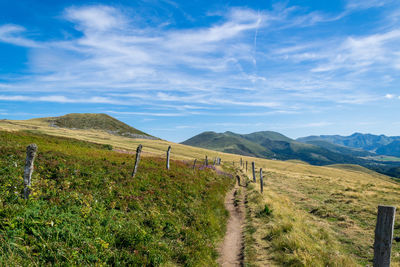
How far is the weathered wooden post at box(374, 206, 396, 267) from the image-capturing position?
19.1 feet

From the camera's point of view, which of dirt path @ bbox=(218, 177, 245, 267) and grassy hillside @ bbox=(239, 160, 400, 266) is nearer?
grassy hillside @ bbox=(239, 160, 400, 266)

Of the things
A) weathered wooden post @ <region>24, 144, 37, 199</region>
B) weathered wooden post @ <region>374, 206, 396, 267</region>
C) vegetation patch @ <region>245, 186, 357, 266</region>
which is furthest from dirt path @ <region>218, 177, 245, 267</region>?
weathered wooden post @ <region>24, 144, 37, 199</region>

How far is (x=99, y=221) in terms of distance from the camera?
8477mm

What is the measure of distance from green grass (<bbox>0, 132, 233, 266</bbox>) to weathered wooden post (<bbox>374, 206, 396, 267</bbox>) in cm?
556

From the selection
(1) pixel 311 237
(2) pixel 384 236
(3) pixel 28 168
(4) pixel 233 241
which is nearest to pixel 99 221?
(3) pixel 28 168

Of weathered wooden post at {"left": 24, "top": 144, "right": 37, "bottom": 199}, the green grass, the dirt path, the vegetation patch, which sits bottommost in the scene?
the dirt path

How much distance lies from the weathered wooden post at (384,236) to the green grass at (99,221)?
219 inches

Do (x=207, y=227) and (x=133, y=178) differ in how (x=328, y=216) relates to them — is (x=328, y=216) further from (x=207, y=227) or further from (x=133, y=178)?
(x=133, y=178)

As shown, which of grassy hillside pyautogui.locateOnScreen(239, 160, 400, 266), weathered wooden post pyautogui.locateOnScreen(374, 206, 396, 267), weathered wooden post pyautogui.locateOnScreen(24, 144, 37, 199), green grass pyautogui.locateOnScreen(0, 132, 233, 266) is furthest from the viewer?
grassy hillside pyautogui.locateOnScreen(239, 160, 400, 266)

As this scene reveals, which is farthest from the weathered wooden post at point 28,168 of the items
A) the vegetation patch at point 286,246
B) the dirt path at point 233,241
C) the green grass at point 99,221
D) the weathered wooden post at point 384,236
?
the weathered wooden post at point 384,236

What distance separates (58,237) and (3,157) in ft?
39.8

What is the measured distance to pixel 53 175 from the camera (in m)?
13.7

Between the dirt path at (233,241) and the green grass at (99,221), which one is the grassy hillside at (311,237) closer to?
the dirt path at (233,241)

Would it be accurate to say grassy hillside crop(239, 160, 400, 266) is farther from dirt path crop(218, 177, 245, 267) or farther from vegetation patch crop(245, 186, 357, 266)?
dirt path crop(218, 177, 245, 267)
